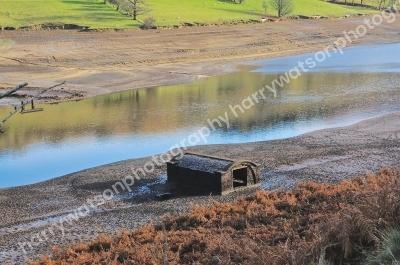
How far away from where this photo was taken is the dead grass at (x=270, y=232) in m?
7.80

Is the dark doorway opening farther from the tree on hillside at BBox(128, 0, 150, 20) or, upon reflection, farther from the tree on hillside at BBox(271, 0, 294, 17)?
the tree on hillside at BBox(271, 0, 294, 17)

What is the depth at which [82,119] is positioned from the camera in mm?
27578

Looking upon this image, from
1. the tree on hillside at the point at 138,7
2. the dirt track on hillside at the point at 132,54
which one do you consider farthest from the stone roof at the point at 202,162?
the tree on hillside at the point at 138,7

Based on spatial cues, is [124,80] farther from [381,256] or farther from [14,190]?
[381,256]

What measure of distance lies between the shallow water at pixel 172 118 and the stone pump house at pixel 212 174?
4793 millimetres

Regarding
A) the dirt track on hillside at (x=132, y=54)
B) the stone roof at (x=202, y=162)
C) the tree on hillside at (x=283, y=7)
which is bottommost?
the stone roof at (x=202, y=162)

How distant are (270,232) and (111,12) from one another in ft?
159

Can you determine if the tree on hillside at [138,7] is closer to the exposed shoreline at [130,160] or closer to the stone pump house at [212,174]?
the exposed shoreline at [130,160]

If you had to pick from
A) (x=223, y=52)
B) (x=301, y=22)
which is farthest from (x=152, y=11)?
(x=301, y=22)

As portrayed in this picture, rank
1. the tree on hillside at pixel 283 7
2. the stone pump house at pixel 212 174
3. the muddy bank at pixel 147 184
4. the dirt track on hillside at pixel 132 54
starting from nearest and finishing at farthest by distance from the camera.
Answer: the muddy bank at pixel 147 184, the stone pump house at pixel 212 174, the dirt track on hillside at pixel 132 54, the tree on hillside at pixel 283 7

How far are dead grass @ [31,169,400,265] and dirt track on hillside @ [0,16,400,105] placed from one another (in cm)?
2266

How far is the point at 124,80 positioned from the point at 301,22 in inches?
1263

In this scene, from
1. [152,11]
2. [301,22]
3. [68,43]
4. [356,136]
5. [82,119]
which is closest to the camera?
[356,136]

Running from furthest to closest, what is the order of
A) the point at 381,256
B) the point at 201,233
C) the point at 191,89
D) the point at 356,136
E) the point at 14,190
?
the point at 191,89, the point at 356,136, the point at 14,190, the point at 201,233, the point at 381,256
